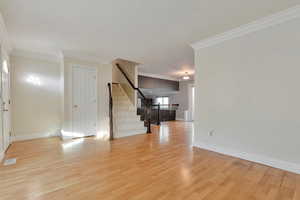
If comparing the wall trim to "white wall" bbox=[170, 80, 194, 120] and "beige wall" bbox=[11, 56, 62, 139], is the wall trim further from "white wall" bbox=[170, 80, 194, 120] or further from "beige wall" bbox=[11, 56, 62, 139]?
"white wall" bbox=[170, 80, 194, 120]

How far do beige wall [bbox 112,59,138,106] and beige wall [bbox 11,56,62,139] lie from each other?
221cm

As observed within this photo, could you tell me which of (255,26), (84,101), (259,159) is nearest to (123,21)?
(255,26)

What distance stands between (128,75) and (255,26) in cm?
431

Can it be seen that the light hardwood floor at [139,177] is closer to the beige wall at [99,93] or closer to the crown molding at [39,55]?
the beige wall at [99,93]

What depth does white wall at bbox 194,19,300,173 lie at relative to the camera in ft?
7.50

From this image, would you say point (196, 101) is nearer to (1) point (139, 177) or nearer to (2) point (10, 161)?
(1) point (139, 177)

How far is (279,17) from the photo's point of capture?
236 centimetres

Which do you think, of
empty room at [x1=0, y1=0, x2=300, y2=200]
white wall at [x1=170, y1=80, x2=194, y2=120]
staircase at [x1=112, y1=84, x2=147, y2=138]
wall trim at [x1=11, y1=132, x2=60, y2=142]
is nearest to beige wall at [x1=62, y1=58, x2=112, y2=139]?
empty room at [x1=0, y1=0, x2=300, y2=200]

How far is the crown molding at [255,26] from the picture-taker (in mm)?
2253

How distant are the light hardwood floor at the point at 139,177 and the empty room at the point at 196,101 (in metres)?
0.02

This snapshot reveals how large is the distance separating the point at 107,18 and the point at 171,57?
258cm

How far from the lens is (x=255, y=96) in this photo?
8.70 feet

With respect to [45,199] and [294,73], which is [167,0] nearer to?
[294,73]

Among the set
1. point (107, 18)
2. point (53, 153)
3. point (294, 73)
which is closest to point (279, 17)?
point (294, 73)
